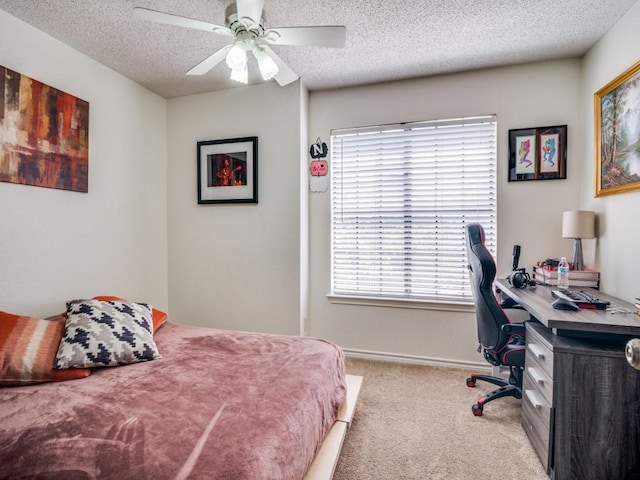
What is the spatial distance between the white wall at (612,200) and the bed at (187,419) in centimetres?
193

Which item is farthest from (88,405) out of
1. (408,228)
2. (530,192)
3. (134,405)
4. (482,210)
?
(530,192)

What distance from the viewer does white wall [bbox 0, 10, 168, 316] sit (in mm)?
2008

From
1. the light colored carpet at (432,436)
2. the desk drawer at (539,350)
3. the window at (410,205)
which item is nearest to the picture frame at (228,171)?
the window at (410,205)

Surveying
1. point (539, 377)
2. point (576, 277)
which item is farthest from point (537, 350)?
point (576, 277)

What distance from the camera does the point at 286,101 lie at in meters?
2.92

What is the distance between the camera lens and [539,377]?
65.9 inches

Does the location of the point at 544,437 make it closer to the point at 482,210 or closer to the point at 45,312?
the point at 482,210

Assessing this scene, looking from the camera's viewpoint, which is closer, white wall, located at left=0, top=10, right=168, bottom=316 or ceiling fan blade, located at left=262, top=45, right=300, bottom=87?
ceiling fan blade, located at left=262, top=45, right=300, bottom=87

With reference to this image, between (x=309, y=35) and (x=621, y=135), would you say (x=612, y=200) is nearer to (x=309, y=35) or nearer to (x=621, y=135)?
(x=621, y=135)

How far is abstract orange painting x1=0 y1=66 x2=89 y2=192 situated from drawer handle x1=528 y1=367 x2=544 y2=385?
10.9 feet

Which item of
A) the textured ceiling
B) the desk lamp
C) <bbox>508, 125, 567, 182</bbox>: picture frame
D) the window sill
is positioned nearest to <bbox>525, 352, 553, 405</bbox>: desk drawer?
the window sill

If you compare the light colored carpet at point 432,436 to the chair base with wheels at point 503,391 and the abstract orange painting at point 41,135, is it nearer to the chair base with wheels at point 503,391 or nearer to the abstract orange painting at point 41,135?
the chair base with wheels at point 503,391

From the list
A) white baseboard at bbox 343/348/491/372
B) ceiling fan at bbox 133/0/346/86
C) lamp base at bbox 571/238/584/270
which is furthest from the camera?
white baseboard at bbox 343/348/491/372

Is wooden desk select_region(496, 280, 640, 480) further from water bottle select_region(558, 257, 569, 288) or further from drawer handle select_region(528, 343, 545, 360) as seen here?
water bottle select_region(558, 257, 569, 288)
